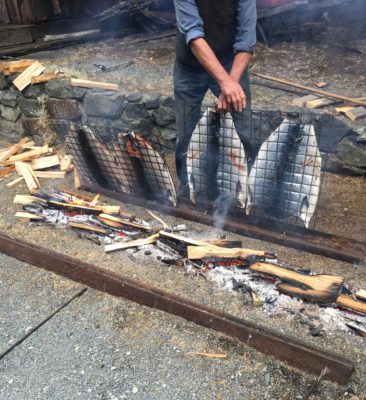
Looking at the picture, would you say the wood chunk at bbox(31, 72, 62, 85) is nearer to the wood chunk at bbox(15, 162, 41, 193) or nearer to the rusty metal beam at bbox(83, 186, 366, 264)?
the wood chunk at bbox(15, 162, 41, 193)

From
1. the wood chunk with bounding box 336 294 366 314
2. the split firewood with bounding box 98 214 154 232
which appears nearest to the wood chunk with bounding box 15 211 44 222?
the split firewood with bounding box 98 214 154 232

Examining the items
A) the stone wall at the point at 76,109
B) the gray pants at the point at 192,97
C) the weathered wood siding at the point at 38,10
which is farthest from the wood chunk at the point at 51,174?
the weathered wood siding at the point at 38,10

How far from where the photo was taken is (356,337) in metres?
3.58

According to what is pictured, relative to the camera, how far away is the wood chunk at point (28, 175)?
20.3 feet

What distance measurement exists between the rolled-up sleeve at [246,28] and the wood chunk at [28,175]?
354 cm

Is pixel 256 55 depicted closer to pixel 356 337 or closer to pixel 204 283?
pixel 204 283

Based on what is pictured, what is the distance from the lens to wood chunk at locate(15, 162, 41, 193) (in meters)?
6.19

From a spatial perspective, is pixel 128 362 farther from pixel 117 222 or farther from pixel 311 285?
pixel 117 222

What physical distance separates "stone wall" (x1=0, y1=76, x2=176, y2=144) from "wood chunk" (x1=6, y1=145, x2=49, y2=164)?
1.08ft

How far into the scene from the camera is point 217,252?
436cm

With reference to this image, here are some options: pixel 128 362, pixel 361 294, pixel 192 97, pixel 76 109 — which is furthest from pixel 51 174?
pixel 361 294

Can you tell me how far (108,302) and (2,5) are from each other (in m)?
7.74

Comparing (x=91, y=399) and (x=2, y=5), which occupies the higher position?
(x=2, y=5)

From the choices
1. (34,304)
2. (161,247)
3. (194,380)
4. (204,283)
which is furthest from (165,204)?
(194,380)
